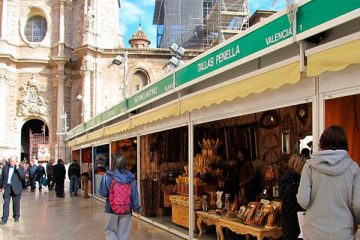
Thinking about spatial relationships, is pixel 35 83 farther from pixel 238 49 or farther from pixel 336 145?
pixel 336 145

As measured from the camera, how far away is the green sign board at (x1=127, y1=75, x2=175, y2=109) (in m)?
8.47

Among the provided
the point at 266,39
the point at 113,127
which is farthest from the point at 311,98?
the point at 113,127

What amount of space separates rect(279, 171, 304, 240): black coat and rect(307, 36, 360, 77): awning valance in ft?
3.50

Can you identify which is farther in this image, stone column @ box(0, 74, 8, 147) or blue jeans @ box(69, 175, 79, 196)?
stone column @ box(0, 74, 8, 147)

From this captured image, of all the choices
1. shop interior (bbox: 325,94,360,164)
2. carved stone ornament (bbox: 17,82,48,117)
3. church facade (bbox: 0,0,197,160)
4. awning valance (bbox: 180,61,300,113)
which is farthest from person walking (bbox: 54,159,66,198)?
carved stone ornament (bbox: 17,82,48,117)

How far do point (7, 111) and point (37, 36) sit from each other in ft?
24.4

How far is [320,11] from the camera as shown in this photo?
4.32 meters

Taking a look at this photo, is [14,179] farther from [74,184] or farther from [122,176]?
[74,184]

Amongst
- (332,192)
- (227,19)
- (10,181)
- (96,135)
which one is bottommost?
(10,181)

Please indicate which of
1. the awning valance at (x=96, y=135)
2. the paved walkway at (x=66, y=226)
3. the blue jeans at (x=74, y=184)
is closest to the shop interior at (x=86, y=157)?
the blue jeans at (x=74, y=184)

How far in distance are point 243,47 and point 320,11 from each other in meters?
1.44

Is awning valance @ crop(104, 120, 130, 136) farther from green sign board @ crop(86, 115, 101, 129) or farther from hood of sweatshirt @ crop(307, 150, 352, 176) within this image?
hood of sweatshirt @ crop(307, 150, 352, 176)

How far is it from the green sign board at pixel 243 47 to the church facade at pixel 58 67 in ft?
103

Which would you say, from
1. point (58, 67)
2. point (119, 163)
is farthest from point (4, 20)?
point (119, 163)
